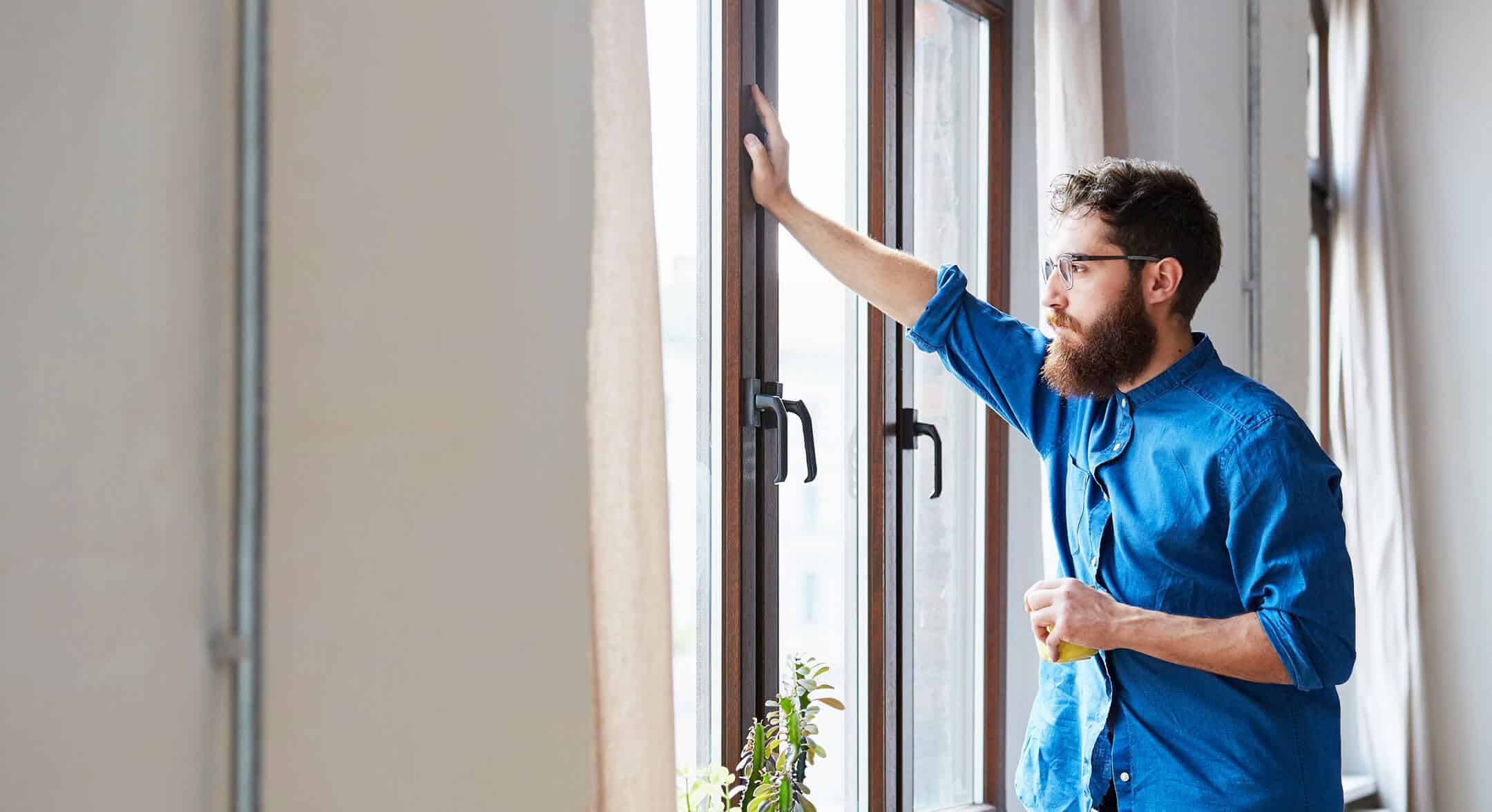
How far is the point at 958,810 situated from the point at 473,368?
1635mm

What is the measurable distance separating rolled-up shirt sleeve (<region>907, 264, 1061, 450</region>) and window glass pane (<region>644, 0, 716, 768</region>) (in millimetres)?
343

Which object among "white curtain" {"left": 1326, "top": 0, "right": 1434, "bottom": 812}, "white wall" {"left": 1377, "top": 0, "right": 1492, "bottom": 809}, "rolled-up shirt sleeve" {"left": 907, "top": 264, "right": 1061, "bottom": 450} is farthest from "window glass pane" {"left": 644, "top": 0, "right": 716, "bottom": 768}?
"white wall" {"left": 1377, "top": 0, "right": 1492, "bottom": 809}

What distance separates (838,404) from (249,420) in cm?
126

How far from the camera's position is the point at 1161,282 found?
154cm

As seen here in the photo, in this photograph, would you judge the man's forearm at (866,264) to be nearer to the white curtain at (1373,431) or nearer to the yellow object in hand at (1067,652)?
the yellow object in hand at (1067,652)

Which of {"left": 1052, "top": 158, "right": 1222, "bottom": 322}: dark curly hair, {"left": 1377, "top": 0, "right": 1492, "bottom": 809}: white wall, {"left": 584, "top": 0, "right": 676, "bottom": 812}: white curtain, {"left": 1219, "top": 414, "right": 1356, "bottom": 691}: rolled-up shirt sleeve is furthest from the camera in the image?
{"left": 1377, "top": 0, "right": 1492, "bottom": 809}: white wall

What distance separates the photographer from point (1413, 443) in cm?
328

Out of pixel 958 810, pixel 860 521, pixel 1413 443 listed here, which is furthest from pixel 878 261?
pixel 1413 443

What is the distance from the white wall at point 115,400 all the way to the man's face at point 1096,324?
1013 millimetres

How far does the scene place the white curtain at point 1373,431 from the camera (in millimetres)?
3238

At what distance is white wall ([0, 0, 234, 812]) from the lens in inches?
32.5

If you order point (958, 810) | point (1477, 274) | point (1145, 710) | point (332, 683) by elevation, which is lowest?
point (958, 810)

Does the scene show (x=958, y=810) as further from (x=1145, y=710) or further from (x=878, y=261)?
(x=878, y=261)

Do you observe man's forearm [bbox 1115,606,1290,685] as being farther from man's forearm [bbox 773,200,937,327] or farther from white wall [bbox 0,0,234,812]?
white wall [bbox 0,0,234,812]
